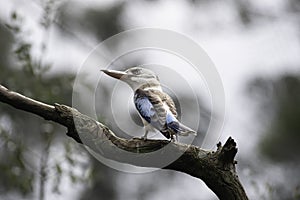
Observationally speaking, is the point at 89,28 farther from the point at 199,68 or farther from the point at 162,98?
the point at 162,98

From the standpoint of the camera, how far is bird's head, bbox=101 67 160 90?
501 cm

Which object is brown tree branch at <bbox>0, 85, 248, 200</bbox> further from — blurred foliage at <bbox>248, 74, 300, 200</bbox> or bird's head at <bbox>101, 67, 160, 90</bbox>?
blurred foliage at <bbox>248, 74, 300, 200</bbox>

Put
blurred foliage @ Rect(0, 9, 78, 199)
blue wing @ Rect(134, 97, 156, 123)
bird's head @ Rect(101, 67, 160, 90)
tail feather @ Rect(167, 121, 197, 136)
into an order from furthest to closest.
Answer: blurred foliage @ Rect(0, 9, 78, 199) < bird's head @ Rect(101, 67, 160, 90) < blue wing @ Rect(134, 97, 156, 123) < tail feather @ Rect(167, 121, 197, 136)

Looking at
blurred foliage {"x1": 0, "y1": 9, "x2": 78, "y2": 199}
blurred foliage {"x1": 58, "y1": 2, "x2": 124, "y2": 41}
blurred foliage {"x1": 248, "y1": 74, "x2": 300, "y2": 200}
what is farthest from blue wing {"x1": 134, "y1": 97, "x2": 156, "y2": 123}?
blurred foliage {"x1": 58, "y1": 2, "x2": 124, "y2": 41}

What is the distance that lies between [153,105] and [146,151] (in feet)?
0.89

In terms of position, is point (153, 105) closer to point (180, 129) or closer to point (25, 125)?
point (180, 129)

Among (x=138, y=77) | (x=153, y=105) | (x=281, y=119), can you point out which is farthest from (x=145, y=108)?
(x=281, y=119)

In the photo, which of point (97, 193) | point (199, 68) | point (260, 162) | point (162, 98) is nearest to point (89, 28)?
point (97, 193)

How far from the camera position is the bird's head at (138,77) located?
5.01 m

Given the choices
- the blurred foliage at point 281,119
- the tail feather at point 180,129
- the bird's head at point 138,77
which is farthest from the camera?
the blurred foliage at point 281,119

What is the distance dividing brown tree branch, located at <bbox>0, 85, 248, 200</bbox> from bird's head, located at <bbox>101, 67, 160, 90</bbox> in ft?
1.31

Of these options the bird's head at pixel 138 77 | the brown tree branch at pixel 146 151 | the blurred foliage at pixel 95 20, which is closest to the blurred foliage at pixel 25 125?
the blurred foliage at pixel 95 20

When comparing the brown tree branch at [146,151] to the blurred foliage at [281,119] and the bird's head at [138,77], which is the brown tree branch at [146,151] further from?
the blurred foliage at [281,119]

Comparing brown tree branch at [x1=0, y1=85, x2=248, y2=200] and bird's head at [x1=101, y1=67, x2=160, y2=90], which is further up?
bird's head at [x1=101, y1=67, x2=160, y2=90]
